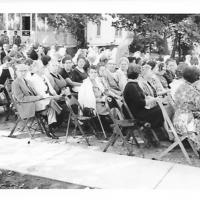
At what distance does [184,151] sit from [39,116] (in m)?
2.29

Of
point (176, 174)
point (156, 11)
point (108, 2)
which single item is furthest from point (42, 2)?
point (176, 174)

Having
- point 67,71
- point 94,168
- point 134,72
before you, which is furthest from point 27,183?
point 67,71

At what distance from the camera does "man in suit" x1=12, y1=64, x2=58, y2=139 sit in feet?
21.4

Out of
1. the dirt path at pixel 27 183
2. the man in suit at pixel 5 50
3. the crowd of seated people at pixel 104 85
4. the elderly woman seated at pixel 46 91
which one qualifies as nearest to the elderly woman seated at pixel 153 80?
the crowd of seated people at pixel 104 85

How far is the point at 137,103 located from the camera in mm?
5926

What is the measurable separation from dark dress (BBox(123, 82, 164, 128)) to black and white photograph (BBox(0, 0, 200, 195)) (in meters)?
0.01

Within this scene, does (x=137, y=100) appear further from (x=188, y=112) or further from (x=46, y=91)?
(x=46, y=91)

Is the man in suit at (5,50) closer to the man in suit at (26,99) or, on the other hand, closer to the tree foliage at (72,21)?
the man in suit at (26,99)

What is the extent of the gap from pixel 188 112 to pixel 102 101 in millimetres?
1468

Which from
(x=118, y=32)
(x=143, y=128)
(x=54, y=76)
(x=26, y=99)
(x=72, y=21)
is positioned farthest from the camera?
(x=54, y=76)

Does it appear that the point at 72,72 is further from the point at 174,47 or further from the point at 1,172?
the point at 1,172

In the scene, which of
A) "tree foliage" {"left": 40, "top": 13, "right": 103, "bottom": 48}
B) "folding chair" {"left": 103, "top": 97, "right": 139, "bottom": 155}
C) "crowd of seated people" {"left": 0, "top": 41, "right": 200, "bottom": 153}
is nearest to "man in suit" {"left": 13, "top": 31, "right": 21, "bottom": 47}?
"crowd of seated people" {"left": 0, "top": 41, "right": 200, "bottom": 153}

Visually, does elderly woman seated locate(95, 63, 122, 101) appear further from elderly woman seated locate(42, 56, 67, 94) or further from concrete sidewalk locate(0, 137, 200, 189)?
concrete sidewalk locate(0, 137, 200, 189)

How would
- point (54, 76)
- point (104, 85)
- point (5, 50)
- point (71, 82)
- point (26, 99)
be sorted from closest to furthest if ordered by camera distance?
point (26, 99)
point (104, 85)
point (54, 76)
point (71, 82)
point (5, 50)
